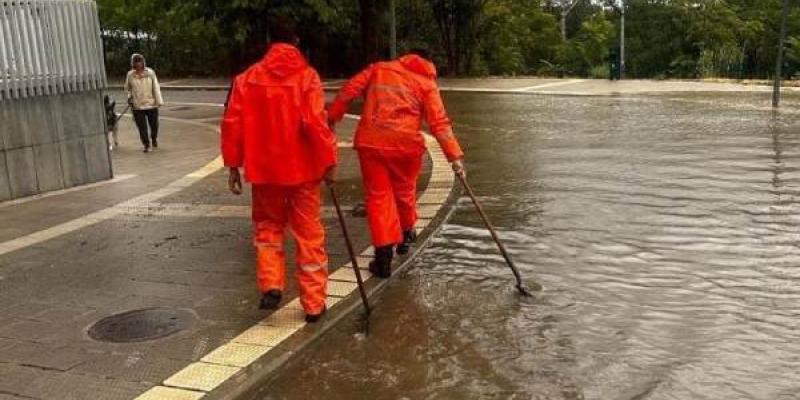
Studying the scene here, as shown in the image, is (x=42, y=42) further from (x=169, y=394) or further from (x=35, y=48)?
(x=169, y=394)

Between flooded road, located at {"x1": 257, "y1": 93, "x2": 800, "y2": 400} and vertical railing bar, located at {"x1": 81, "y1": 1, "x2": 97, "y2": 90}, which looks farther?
vertical railing bar, located at {"x1": 81, "y1": 1, "x2": 97, "y2": 90}

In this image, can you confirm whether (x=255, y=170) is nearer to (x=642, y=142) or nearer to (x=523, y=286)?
(x=523, y=286)

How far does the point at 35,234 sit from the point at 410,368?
4.50 meters

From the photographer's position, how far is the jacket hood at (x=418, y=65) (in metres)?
5.88

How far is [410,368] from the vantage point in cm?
434

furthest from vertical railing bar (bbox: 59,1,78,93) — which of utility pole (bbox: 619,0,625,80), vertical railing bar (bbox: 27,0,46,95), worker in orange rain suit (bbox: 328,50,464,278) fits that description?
utility pole (bbox: 619,0,625,80)

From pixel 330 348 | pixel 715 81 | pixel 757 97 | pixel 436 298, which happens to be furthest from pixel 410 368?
pixel 715 81

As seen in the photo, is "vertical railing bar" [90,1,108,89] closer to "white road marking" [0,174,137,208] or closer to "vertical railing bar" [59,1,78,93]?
"vertical railing bar" [59,1,78,93]

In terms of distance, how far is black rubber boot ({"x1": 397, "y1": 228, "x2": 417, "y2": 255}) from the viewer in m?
6.51

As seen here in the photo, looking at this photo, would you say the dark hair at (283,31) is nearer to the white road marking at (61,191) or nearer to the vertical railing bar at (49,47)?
the white road marking at (61,191)

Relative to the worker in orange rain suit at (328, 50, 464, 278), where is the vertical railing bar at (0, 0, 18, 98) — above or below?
above

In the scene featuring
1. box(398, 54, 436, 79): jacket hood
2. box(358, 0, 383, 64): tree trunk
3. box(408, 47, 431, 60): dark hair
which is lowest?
box(398, 54, 436, 79): jacket hood

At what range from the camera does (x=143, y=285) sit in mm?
5809

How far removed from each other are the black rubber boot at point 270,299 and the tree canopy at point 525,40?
12.1 meters
